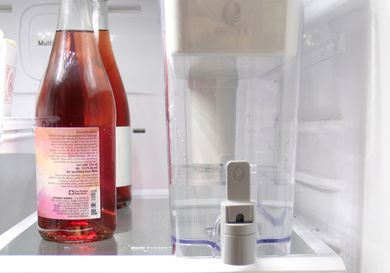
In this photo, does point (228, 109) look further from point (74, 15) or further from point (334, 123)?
point (74, 15)

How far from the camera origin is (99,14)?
33.7 inches

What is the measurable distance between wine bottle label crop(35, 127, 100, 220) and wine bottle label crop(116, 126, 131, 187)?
0.77 ft

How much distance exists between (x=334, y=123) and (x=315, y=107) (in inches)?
3.6

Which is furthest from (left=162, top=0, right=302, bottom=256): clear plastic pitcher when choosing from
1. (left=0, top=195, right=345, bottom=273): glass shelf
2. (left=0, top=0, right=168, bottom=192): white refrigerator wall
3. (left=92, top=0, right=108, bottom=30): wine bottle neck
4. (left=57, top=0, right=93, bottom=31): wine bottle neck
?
(left=0, top=0, right=168, bottom=192): white refrigerator wall

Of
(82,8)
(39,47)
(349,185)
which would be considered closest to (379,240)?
(349,185)

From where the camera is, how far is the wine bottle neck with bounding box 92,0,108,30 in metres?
0.84

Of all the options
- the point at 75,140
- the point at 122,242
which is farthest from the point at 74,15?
the point at 122,242

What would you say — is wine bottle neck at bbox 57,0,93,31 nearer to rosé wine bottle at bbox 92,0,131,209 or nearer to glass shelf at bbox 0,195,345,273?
rosé wine bottle at bbox 92,0,131,209

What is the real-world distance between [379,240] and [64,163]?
0.38 metres

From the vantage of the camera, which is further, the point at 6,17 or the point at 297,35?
the point at 6,17

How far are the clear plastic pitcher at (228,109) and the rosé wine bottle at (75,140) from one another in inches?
4.0

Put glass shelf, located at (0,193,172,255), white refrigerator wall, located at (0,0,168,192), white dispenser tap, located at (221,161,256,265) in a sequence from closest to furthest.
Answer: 1. white dispenser tap, located at (221,161,256,265)
2. glass shelf, located at (0,193,172,255)
3. white refrigerator wall, located at (0,0,168,192)

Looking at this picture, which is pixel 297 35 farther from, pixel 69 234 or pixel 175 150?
pixel 69 234

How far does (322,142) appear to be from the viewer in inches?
26.2
